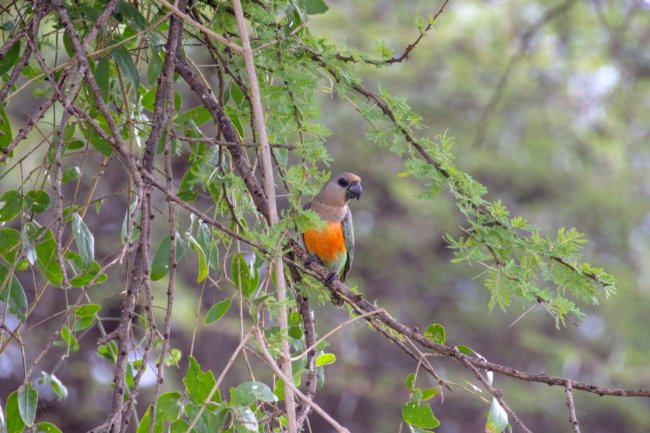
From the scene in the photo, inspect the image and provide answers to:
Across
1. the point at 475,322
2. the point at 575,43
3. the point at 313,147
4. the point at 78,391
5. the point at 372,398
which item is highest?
the point at 575,43

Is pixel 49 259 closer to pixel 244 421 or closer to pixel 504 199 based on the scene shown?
pixel 244 421

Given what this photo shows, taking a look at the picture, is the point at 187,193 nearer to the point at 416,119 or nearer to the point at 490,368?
the point at 416,119

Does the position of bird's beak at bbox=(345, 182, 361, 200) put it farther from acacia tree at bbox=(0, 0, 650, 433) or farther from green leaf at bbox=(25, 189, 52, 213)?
green leaf at bbox=(25, 189, 52, 213)

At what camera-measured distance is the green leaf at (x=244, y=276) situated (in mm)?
1873

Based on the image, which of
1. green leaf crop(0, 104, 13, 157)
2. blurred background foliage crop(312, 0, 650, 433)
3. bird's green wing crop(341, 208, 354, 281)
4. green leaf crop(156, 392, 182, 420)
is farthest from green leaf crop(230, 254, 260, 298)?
blurred background foliage crop(312, 0, 650, 433)

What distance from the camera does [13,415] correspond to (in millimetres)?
1707

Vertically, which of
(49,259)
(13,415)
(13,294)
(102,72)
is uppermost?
(102,72)

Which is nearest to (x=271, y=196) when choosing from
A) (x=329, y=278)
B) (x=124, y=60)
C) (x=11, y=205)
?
(x=329, y=278)

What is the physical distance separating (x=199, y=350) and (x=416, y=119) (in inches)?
259

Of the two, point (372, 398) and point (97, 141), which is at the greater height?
point (372, 398)

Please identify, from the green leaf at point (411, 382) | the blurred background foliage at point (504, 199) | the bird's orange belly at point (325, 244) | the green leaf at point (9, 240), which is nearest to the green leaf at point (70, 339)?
the green leaf at point (9, 240)

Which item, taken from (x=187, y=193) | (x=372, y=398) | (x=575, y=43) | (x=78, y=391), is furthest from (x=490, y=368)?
(x=372, y=398)

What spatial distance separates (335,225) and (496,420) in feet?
6.65

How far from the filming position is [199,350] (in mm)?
8039
